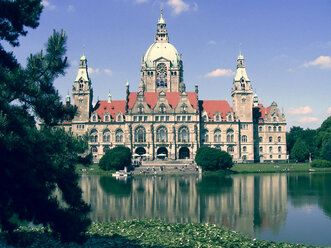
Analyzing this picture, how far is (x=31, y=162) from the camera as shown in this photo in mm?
11969

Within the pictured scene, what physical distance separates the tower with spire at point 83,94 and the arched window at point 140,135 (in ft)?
40.8

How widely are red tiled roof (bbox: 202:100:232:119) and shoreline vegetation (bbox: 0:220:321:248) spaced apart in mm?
66138

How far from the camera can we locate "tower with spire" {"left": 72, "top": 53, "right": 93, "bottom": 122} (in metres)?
87.8

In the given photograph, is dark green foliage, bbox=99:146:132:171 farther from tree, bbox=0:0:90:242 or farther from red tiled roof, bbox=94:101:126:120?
tree, bbox=0:0:90:242

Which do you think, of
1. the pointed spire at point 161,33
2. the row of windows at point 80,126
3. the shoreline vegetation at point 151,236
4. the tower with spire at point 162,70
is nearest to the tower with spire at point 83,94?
the row of windows at point 80,126

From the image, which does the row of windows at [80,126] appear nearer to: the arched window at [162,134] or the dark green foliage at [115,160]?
the arched window at [162,134]

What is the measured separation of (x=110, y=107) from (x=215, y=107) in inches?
991

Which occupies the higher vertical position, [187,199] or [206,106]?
[206,106]

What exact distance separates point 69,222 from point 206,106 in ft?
259

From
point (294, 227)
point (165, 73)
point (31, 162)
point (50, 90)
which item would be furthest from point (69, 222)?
point (165, 73)

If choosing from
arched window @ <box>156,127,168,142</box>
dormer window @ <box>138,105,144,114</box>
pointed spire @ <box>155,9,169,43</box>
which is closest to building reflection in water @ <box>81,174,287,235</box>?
arched window @ <box>156,127,168,142</box>

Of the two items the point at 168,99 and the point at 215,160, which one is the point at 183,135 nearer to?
the point at 168,99

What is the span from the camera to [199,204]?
32.8m

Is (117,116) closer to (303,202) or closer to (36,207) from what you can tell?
(303,202)
